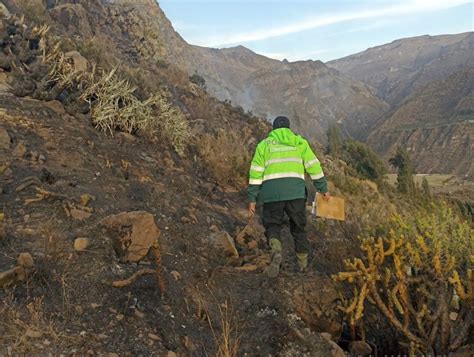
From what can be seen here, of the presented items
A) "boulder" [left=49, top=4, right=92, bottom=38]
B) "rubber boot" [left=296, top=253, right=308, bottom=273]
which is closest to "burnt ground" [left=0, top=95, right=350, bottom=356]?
"rubber boot" [left=296, top=253, right=308, bottom=273]

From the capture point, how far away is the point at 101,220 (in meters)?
3.77

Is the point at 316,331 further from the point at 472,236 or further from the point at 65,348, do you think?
the point at 65,348

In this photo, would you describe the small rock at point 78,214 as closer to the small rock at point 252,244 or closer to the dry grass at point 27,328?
the dry grass at point 27,328

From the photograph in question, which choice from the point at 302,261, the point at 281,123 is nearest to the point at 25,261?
the point at 302,261

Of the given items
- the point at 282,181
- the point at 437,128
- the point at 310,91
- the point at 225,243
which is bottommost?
the point at 225,243

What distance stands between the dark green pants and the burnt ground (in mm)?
292

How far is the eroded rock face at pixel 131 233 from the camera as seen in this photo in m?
3.46

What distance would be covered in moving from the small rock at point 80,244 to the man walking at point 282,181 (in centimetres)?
153

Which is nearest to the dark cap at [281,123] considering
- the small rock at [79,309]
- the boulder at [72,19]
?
the small rock at [79,309]

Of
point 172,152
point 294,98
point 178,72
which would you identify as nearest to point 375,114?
point 294,98

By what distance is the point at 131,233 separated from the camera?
3600mm

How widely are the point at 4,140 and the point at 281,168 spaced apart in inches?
123

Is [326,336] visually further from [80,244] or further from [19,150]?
[19,150]

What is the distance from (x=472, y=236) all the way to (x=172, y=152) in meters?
4.74
